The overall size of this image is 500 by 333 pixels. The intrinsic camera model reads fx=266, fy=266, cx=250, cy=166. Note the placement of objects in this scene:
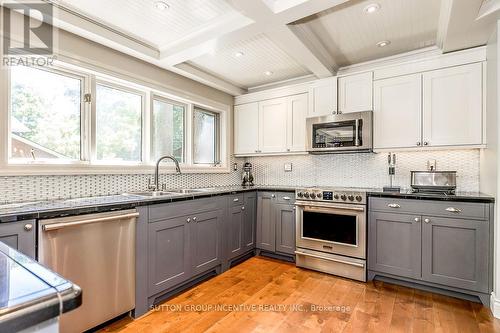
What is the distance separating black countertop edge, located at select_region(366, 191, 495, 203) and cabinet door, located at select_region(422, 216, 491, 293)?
19cm

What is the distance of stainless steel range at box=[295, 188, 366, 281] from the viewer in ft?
9.44

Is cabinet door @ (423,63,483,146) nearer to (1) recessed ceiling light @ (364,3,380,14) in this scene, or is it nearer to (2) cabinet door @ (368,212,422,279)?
(2) cabinet door @ (368,212,422,279)

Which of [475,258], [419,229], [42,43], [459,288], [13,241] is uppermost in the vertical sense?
[42,43]

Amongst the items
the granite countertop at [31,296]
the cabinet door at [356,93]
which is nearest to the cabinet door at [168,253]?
the granite countertop at [31,296]

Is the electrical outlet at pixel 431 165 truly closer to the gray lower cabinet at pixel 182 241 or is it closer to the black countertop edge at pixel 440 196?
the black countertop edge at pixel 440 196

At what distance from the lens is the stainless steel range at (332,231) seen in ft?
9.44

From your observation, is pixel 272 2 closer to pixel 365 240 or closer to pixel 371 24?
pixel 371 24

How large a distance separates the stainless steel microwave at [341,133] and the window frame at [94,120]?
1521 millimetres

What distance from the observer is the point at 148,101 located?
3.07 meters

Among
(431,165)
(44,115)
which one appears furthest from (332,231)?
(44,115)

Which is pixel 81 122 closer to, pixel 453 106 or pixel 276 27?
pixel 276 27

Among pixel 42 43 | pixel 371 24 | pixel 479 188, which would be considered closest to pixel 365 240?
pixel 479 188

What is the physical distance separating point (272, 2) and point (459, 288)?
299 cm

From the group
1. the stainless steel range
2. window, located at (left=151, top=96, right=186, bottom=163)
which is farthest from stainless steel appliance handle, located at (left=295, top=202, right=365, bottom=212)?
window, located at (left=151, top=96, right=186, bottom=163)
